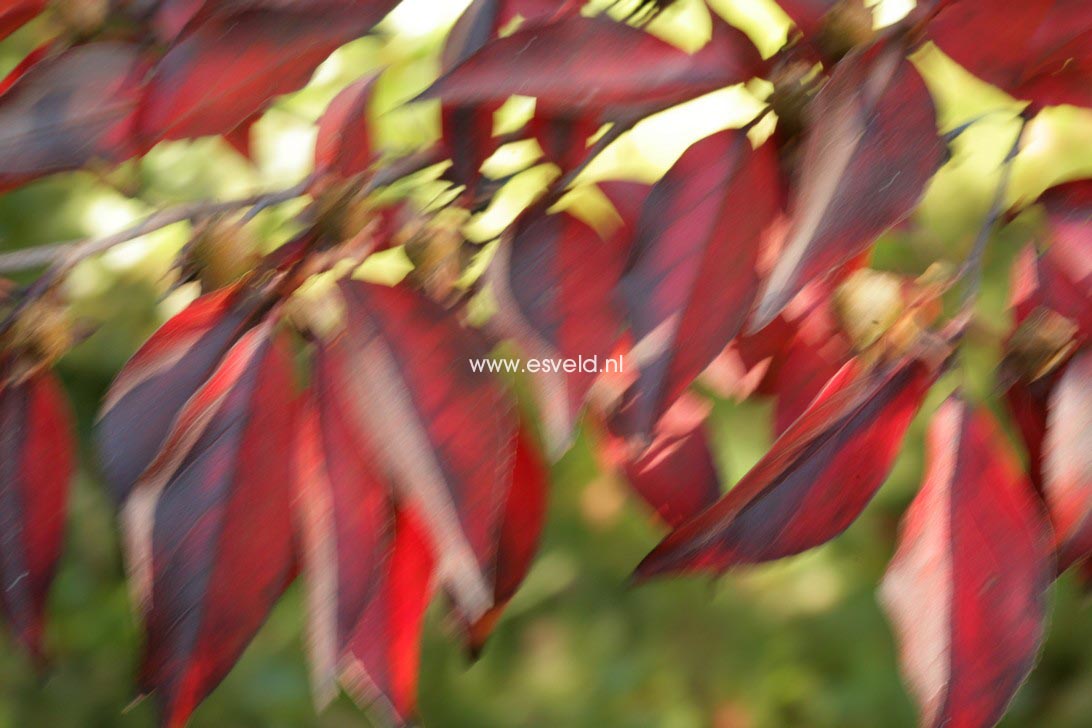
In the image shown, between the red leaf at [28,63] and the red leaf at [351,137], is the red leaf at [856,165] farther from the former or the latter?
the red leaf at [28,63]

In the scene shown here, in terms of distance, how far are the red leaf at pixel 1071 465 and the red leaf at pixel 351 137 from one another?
0.31 metres

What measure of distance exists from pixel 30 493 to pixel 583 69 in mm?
311

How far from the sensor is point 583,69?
411 mm

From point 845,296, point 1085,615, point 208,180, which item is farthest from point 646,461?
point 208,180

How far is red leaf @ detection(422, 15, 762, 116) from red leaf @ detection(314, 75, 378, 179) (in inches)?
4.4

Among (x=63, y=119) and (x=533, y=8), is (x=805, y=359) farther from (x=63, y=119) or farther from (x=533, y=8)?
(x=63, y=119)

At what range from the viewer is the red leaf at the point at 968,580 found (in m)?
0.39

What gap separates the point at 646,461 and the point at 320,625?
0.22m

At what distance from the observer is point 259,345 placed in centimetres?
44

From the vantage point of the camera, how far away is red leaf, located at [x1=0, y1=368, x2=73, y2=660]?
0.51m

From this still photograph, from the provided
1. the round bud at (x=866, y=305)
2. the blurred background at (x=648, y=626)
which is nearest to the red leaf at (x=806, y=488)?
the round bud at (x=866, y=305)

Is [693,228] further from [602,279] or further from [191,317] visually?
[191,317]

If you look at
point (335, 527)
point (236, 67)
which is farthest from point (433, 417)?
point (236, 67)

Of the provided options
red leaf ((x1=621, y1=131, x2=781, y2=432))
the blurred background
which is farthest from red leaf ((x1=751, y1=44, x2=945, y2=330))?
the blurred background
